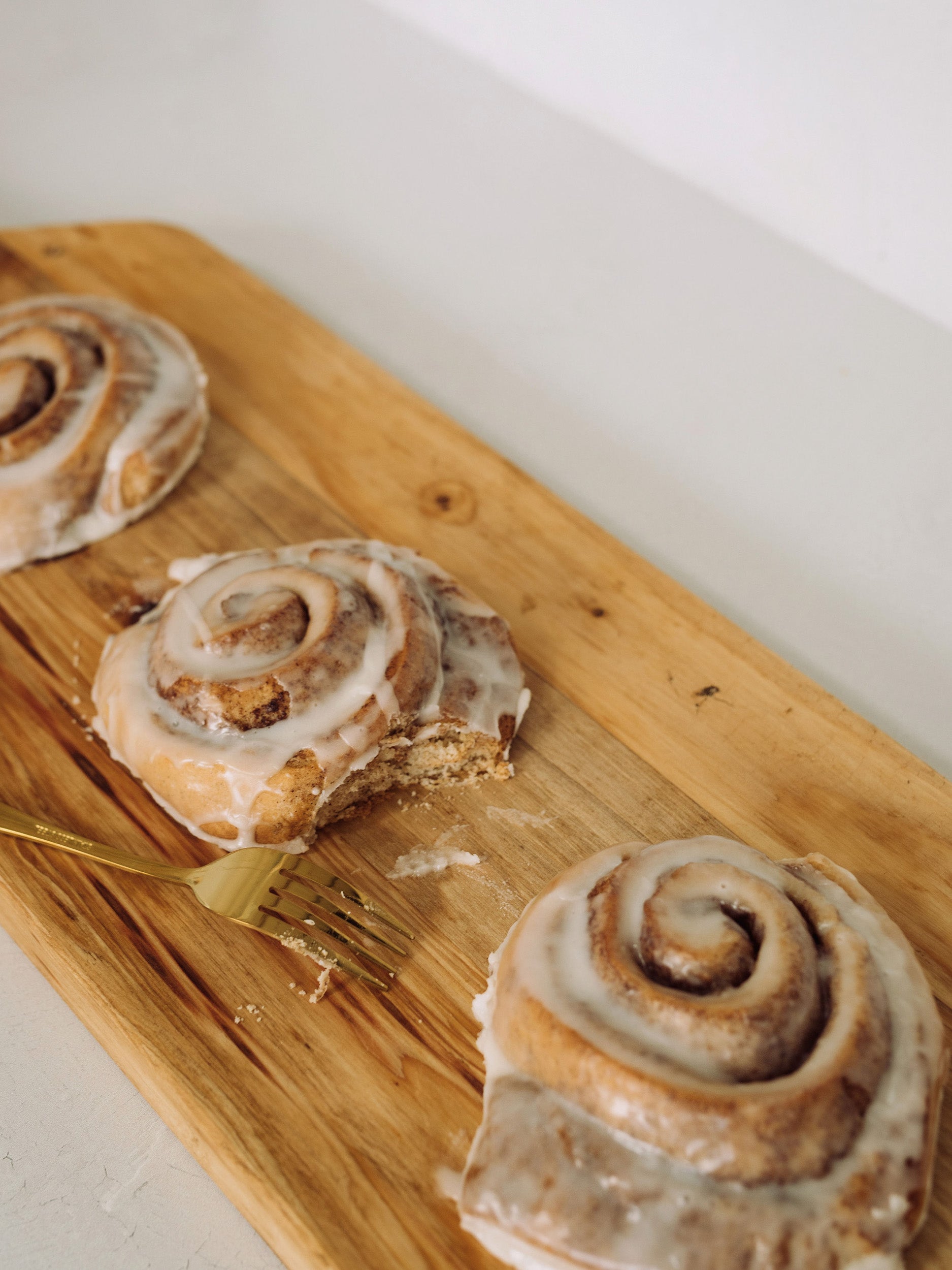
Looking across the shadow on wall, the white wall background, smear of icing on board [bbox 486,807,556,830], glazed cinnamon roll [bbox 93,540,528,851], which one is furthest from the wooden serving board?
the white wall background

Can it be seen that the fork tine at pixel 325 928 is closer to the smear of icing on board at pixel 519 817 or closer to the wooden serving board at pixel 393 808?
the wooden serving board at pixel 393 808

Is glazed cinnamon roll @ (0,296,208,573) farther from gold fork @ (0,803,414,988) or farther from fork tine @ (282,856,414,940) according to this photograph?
fork tine @ (282,856,414,940)

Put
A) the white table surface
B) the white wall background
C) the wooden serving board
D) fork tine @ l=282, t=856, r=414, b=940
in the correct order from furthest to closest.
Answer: the white wall background < fork tine @ l=282, t=856, r=414, b=940 < the white table surface < the wooden serving board

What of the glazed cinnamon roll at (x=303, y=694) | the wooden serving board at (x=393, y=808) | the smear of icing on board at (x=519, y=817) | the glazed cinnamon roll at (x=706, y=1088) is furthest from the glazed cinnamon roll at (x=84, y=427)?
the glazed cinnamon roll at (x=706, y=1088)

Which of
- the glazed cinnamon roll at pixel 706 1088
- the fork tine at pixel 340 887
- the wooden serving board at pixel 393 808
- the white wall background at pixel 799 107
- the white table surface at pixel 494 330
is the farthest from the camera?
the white wall background at pixel 799 107

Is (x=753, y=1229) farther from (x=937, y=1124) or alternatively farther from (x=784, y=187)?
(x=784, y=187)

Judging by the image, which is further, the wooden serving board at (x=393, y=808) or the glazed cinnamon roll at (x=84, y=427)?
the glazed cinnamon roll at (x=84, y=427)

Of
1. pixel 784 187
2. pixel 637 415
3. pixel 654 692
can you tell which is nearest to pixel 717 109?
pixel 784 187
